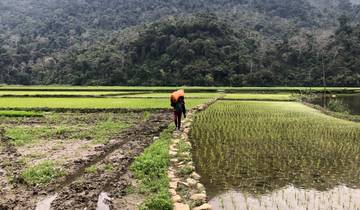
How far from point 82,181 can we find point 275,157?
521 cm

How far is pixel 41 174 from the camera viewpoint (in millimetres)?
8859

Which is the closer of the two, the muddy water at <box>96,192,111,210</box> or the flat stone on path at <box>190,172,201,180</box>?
the muddy water at <box>96,192,111,210</box>

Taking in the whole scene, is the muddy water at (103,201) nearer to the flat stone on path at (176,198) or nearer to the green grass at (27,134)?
the flat stone on path at (176,198)

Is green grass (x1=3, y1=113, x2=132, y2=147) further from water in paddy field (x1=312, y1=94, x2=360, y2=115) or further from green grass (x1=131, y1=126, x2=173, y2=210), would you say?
water in paddy field (x1=312, y1=94, x2=360, y2=115)

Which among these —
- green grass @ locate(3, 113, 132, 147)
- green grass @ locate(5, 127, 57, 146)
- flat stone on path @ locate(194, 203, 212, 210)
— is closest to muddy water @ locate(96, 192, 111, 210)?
flat stone on path @ locate(194, 203, 212, 210)

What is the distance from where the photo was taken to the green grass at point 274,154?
29.2 feet

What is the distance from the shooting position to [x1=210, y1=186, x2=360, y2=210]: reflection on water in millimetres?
7297

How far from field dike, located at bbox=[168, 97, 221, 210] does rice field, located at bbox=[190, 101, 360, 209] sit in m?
0.28

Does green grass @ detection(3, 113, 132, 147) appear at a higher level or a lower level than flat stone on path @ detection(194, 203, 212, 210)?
lower

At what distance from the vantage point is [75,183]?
8.37 metres

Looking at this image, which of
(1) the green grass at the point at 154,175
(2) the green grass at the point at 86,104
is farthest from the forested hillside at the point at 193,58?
(1) the green grass at the point at 154,175

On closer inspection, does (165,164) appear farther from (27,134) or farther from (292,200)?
(27,134)

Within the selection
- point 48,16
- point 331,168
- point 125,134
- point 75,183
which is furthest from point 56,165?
point 48,16

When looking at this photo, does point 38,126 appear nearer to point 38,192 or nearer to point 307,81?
point 38,192
